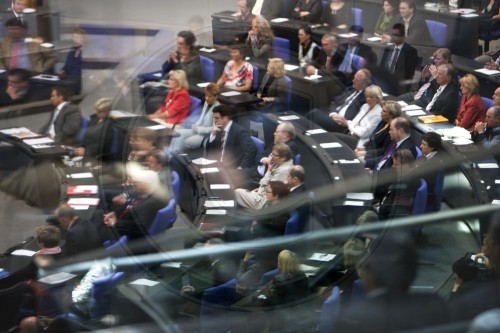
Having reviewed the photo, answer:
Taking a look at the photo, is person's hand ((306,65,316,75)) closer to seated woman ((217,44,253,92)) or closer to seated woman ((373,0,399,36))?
seated woman ((217,44,253,92))

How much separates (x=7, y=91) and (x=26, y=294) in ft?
14.8

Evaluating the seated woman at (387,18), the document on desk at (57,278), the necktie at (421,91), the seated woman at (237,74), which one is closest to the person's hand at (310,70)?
the seated woman at (237,74)

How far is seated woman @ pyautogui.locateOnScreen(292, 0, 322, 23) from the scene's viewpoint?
11.3 m

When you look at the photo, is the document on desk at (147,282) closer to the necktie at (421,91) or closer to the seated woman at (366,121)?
the seated woman at (366,121)

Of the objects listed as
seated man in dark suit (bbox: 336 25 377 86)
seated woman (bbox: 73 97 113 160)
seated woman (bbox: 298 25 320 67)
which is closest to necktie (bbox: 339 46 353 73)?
seated man in dark suit (bbox: 336 25 377 86)

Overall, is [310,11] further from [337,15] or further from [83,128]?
[83,128]

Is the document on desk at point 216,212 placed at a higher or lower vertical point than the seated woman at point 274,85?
lower

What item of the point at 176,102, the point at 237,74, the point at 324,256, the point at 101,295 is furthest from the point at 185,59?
the point at 324,256

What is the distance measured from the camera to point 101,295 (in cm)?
647

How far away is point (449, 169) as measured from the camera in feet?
24.6

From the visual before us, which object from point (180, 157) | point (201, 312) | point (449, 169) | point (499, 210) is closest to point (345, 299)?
point (201, 312)

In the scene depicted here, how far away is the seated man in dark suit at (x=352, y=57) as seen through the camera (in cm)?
981

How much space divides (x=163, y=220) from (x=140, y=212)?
0.23 meters

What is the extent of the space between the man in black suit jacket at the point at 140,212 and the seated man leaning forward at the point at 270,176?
0.71m
